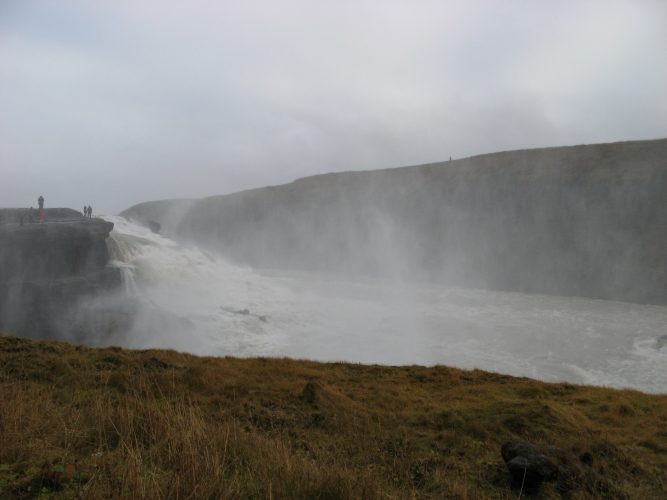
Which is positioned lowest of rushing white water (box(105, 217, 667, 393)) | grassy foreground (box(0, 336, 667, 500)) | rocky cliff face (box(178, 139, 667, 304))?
rushing white water (box(105, 217, 667, 393))

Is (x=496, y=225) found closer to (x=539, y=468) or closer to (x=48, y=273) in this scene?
(x=48, y=273)

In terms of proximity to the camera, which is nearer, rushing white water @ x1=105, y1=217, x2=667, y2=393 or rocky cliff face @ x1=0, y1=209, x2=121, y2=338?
rushing white water @ x1=105, y1=217, x2=667, y2=393

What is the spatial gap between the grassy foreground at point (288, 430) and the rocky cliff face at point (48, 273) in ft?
34.1

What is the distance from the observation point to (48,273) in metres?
21.1

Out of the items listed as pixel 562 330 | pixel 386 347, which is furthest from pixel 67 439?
pixel 562 330

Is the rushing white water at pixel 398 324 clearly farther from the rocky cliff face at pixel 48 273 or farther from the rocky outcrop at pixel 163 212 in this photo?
the rocky outcrop at pixel 163 212

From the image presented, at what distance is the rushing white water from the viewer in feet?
58.0

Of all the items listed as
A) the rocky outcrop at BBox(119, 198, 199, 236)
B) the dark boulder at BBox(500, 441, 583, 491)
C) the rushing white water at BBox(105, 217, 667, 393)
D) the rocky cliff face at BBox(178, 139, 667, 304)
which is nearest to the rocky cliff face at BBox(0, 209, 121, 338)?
the rushing white water at BBox(105, 217, 667, 393)

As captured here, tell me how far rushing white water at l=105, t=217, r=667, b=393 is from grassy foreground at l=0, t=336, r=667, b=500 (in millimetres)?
7929

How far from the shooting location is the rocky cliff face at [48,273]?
1967 centimetres

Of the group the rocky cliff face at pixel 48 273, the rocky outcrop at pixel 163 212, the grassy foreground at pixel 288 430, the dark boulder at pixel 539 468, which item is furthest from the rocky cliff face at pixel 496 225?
the dark boulder at pixel 539 468

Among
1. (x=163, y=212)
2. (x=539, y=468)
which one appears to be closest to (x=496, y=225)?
(x=539, y=468)

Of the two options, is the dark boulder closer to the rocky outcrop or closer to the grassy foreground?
the grassy foreground

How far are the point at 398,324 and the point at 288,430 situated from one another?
60.8 ft
